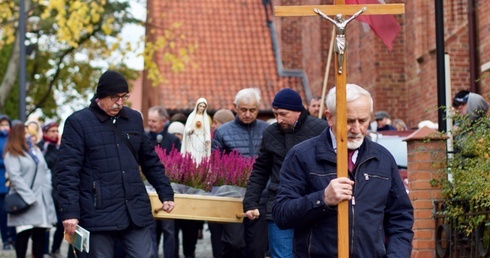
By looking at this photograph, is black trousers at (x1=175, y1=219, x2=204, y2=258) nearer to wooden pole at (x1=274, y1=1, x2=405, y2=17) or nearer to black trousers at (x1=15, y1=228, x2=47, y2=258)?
black trousers at (x1=15, y1=228, x2=47, y2=258)

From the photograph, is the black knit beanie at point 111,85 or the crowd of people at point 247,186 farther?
the black knit beanie at point 111,85

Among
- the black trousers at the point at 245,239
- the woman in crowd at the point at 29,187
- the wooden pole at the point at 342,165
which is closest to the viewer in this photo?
the wooden pole at the point at 342,165

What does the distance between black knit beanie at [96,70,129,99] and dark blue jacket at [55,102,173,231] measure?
0.17 meters

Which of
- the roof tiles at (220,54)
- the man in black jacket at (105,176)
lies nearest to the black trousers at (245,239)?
the man in black jacket at (105,176)

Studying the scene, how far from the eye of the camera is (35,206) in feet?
51.5

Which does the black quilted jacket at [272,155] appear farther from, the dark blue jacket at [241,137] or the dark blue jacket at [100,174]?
the dark blue jacket at [241,137]

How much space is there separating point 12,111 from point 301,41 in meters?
27.2

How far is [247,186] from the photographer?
1075cm

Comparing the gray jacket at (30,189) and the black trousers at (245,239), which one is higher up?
the gray jacket at (30,189)

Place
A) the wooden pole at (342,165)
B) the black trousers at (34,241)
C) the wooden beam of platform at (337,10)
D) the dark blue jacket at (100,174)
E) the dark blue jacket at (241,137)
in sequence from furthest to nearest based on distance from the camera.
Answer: the black trousers at (34,241), the dark blue jacket at (241,137), the dark blue jacket at (100,174), the wooden beam of platform at (337,10), the wooden pole at (342,165)

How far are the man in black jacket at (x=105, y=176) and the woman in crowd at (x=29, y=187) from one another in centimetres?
598

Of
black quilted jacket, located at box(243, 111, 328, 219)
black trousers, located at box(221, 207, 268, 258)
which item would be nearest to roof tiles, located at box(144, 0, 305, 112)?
black trousers, located at box(221, 207, 268, 258)

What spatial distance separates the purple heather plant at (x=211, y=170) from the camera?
1226 centimetres

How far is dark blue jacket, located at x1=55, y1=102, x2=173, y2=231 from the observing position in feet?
30.7
